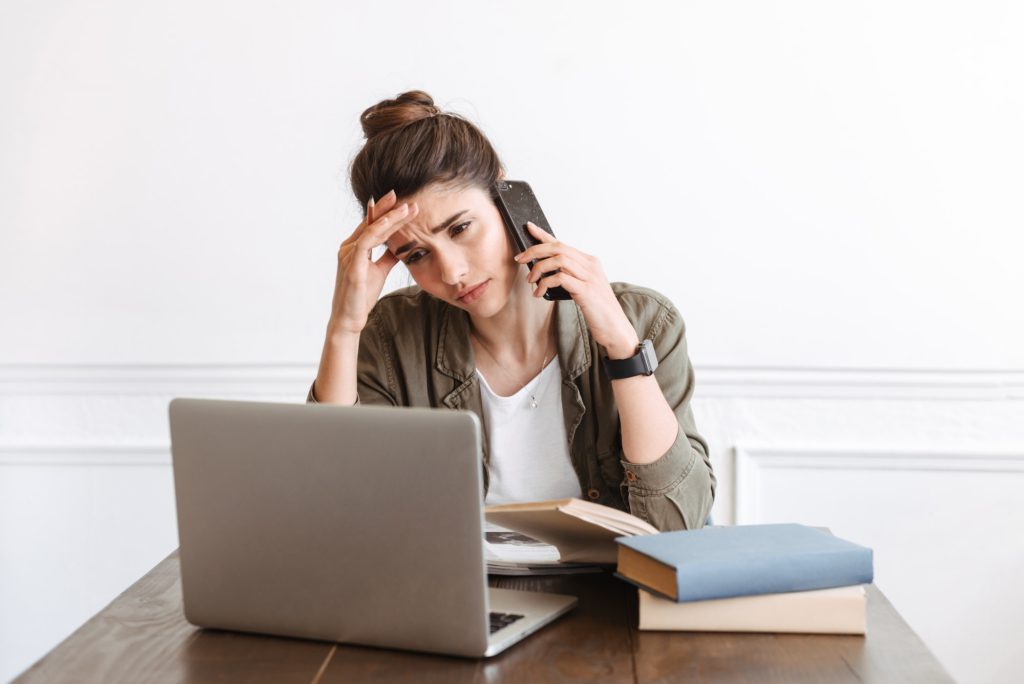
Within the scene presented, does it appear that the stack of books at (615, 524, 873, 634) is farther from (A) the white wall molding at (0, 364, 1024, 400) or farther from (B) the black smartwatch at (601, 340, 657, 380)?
(A) the white wall molding at (0, 364, 1024, 400)

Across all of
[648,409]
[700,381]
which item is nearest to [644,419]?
[648,409]

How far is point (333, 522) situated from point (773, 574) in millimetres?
426

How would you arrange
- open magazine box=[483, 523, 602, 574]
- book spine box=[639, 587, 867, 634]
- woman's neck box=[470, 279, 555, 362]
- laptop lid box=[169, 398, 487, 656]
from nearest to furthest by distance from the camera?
laptop lid box=[169, 398, 487, 656] → book spine box=[639, 587, 867, 634] → open magazine box=[483, 523, 602, 574] → woman's neck box=[470, 279, 555, 362]

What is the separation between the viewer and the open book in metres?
1.11

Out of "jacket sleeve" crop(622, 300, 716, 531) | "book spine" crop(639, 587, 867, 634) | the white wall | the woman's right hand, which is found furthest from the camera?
the white wall

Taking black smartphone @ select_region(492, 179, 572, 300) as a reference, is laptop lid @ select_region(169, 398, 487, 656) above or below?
below

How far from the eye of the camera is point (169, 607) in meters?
1.20

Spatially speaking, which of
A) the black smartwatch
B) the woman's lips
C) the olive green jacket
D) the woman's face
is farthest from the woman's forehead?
the black smartwatch

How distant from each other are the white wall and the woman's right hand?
2.48 ft

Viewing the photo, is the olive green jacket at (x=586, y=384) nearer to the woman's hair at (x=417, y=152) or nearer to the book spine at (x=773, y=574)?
the woman's hair at (x=417, y=152)

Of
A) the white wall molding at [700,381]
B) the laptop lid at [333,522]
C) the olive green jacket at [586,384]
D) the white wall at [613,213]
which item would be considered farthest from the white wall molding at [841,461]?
the laptop lid at [333,522]

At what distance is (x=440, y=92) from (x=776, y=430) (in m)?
1.07

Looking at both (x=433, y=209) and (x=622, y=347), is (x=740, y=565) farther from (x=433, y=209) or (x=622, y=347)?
(x=433, y=209)

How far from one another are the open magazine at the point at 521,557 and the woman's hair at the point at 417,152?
55cm
